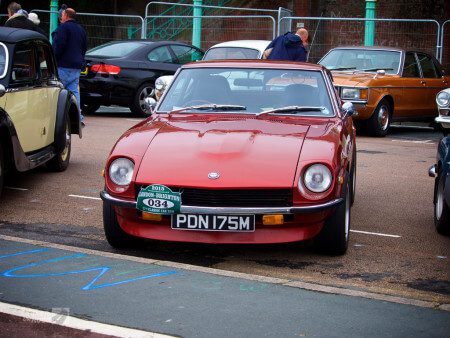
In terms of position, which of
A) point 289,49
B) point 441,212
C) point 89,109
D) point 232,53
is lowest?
point 89,109

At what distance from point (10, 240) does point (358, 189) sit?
180 inches

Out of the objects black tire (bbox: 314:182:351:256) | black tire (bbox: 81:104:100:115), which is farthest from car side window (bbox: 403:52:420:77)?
black tire (bbox: 314:182:351:256)

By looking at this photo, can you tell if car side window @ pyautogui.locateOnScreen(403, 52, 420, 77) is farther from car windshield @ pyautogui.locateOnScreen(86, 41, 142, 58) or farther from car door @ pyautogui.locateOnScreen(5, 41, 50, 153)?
car door @ pyautogui.locateOnScreen(5, 41, 50, 153)

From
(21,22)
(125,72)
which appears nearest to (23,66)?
(21,22)

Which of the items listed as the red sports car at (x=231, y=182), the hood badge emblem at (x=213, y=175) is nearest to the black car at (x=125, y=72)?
the red sports car at (x=231, y=182)

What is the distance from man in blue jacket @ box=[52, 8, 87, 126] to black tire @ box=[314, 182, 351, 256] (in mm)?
8696

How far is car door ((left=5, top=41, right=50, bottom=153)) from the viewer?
9.41 m

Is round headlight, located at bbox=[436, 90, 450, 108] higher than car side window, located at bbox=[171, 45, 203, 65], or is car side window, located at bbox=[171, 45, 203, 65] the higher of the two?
round headlight, located at bbox=[436, 90, 450, 108]

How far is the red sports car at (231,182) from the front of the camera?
6750mm

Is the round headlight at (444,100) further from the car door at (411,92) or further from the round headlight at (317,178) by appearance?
the car door at (411,92)

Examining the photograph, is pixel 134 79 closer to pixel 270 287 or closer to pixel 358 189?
pixel 358 189

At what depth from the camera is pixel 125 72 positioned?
59.5ft

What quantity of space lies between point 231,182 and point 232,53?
12162mm

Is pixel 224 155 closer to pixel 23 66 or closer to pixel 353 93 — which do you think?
pixel 23 66
